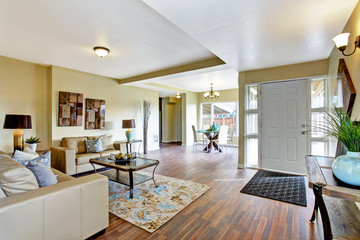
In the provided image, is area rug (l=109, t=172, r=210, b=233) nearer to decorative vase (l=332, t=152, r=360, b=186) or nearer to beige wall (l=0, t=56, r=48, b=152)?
decorative vase (l=332, t=152, r=360, b=186)

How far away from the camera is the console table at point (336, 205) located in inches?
46.0

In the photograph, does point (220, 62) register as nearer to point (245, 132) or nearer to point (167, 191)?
point (245, 132)

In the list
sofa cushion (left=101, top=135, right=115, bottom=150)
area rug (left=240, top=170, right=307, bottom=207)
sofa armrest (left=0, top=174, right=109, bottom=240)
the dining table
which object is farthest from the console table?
the dining table

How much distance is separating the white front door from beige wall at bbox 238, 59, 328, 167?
16 cm

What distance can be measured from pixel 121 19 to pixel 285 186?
3792 mm

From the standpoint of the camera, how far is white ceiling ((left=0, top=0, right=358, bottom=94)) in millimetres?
1952

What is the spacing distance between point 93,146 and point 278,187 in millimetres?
4092

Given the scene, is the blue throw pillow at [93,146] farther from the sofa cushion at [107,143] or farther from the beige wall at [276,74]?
the beige wall at [276,74]

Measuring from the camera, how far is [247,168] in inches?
171

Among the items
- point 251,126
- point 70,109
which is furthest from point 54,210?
point 251,126

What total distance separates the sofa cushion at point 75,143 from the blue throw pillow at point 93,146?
0.43 ft

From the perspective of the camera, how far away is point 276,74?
397 cm

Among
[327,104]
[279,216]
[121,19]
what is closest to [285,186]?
[279,216]

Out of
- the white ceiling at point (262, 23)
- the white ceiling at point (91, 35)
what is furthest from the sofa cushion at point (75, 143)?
the white ceiling at point (262, 23)
